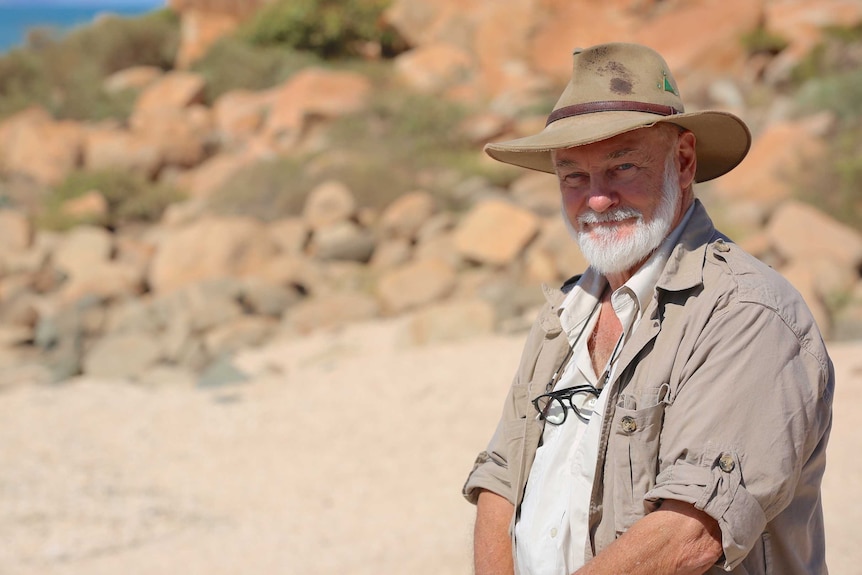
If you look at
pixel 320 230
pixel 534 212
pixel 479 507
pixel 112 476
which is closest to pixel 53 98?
pixel 320 230

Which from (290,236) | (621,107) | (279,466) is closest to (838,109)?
(290,236)

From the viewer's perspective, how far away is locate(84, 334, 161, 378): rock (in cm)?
974

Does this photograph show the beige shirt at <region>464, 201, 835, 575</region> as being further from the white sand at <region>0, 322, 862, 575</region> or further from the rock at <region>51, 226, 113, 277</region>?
the rock at <region>51, 226, 113, 277</region>

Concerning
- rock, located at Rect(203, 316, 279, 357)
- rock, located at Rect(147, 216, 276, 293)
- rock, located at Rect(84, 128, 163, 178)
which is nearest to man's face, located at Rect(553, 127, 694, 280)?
rock, located at Rect(203, 316, 279, 357)

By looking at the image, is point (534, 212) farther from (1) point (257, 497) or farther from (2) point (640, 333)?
(2) point (640, 333)

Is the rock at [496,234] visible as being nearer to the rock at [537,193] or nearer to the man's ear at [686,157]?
the rock at [537,193]

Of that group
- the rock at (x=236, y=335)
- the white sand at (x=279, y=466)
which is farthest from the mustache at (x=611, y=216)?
the rock at (x=236, y=335)

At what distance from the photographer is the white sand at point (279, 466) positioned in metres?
5.28

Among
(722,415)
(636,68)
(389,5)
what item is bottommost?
(722,415)

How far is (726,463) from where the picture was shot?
5.79ft

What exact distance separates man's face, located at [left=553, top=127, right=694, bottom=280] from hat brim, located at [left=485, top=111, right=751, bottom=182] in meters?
0.05

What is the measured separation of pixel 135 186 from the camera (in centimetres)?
1609

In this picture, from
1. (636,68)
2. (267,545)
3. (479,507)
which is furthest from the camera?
(267,545)

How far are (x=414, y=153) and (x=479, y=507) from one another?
13.5m
